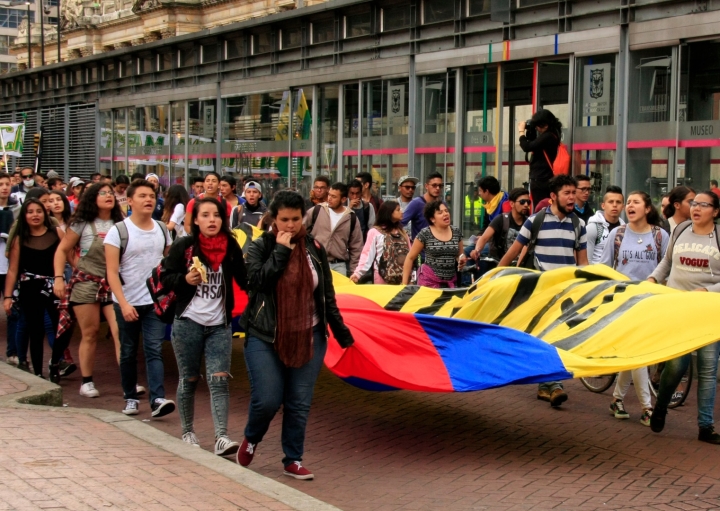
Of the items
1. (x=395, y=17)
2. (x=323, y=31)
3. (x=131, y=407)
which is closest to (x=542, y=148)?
(x=395, y=17)

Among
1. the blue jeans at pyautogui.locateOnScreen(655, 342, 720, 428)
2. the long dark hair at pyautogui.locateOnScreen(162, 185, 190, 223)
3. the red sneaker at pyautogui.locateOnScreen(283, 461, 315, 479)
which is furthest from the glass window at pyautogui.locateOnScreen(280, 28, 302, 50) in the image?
the red sneaker at pyautogui.locateOnScreen(283, 461, 315, 479)

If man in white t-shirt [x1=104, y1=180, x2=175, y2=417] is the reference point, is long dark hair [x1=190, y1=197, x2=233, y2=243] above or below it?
above

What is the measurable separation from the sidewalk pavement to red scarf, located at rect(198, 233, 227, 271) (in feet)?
4.29

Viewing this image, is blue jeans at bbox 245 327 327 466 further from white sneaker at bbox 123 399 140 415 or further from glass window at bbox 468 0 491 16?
glass window at bbox 468 0 491 16

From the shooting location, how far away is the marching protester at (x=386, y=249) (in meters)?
11.7

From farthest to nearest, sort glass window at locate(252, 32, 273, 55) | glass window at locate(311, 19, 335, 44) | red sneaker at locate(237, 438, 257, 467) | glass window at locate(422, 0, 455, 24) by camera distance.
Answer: glass window at locate(252, 32, 273, 55) < glass window at locate(311, 19, 335, 44) < glass window at locate(422, 0, 455, 24) < red sneaker at locate(237, 438, 257, 467)

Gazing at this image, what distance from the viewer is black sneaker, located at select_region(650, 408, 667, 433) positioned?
8.66 metres

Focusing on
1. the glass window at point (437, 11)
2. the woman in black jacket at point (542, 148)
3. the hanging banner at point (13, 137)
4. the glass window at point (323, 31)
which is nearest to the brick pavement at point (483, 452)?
the woman in black jacket at point (542, 148)

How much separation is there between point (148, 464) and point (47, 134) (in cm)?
3957

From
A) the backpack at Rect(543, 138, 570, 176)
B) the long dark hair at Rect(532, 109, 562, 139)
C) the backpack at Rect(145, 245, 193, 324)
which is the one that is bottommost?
the backpack at Rect(145, 245, 193, 324)

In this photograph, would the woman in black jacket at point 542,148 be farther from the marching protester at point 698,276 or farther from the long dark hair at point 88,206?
the long dark hair at point 88,206

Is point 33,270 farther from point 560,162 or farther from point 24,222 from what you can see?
point 560,162

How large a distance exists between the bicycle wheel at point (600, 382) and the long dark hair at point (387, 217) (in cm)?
277

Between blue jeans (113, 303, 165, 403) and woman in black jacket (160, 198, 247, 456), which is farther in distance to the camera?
blue jeans (113, 303, 165, 403)
